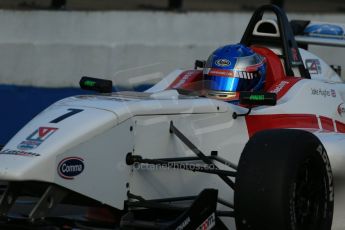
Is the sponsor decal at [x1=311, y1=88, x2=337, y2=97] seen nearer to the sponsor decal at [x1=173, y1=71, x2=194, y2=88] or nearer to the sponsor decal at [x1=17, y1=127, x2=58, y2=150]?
the sponsor decal at [x1=173, y1=71, x2=194, y2=88]

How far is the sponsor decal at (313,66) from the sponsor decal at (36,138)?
306 centimetres

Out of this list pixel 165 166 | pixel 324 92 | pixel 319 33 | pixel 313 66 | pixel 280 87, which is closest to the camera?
pixel 165 166

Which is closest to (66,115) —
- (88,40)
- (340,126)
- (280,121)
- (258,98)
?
(258,98)

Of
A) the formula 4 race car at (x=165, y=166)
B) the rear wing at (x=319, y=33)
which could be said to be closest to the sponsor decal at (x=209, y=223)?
the formula 4 race car at (x=165, y=166)

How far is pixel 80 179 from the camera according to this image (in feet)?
17.0

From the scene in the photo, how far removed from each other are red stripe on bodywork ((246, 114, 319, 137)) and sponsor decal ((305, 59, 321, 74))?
946mm

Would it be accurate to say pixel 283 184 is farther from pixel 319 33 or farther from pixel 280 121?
pixel 319 33

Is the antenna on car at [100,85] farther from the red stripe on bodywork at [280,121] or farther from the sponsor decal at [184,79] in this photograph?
the red stripe on bodywork at [280,121]

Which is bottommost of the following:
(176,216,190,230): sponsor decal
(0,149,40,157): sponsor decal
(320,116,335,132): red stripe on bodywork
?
(176,216,190,230): sponsor decal

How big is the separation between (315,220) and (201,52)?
4678 millimetres

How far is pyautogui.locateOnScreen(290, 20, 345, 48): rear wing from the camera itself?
329 inches

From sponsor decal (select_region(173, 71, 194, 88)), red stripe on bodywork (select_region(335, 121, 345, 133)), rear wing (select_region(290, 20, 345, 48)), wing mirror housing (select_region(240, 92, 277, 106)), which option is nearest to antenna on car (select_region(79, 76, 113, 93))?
sponsor decal (select_region(173, 71, 194, 88))

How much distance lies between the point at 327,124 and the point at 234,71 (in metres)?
0.87

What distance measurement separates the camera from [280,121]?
6.53m
